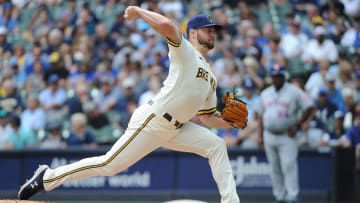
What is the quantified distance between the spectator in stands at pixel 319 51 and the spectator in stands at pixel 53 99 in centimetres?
479

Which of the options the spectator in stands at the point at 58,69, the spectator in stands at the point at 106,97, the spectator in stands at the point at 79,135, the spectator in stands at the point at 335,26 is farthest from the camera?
the spectator in stands at the point at 58,69

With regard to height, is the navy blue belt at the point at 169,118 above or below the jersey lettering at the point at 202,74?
below

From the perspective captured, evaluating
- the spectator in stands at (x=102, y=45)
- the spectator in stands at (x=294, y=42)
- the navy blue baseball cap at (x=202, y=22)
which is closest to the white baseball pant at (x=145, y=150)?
the navy blue baseball cap at (x=202, y=22)

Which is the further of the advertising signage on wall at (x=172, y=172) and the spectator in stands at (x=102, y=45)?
the spectator in stands at (x=102, y=45)

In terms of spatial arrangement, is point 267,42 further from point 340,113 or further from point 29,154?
point 29,154

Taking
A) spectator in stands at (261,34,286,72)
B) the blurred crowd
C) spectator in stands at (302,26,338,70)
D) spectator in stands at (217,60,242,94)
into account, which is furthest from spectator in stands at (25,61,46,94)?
spectator in stands at (302,26,338,70)

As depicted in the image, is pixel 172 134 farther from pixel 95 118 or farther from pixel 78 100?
pixel 78 100

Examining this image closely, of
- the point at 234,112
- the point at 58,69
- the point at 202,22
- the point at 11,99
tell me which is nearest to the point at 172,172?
the point at 11,99

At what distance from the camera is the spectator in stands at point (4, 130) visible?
1518 centimetres

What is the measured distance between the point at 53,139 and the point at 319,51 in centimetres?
539

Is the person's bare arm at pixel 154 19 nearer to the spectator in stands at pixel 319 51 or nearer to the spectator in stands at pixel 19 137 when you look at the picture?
the spectator in stands at pixel 19 137

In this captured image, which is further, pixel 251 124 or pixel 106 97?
pixel 106 97

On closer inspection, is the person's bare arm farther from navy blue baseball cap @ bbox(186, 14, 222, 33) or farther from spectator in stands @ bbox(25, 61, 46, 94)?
spectator in stands @ bbox(25, 61, 46, 94)

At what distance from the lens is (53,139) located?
15.2m
